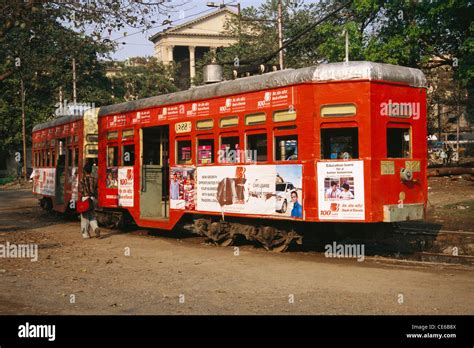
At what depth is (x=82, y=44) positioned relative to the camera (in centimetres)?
1659

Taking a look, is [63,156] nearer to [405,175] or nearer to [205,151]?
[205,151]

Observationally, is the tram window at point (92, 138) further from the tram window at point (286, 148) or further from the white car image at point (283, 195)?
the white car image at point (283, 195)

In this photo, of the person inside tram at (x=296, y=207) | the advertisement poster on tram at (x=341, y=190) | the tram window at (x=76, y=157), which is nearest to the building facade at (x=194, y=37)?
the tram window at (x=76, y=157)

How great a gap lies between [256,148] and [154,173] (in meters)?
4.81

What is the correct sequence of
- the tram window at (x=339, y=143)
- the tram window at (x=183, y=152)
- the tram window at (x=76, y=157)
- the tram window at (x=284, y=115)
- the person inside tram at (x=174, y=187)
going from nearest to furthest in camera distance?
the tram window at (x=339, y=143), the tram window at (x=284, y=115), the tram window at (x=183, y=152), the person inside tram at (x=174, y=187), the tram window at (x=76, y=157)

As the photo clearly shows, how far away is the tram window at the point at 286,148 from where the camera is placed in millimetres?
12008

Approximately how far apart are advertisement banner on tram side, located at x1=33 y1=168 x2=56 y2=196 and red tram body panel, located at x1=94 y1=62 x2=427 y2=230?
983 cm

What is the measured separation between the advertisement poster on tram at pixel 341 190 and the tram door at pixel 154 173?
6.28 meters

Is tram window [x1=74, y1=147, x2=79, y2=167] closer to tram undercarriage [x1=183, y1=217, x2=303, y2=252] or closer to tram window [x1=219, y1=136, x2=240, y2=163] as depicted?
tram undercarriage [x1=183, y1=217, x2=303, y2=252]

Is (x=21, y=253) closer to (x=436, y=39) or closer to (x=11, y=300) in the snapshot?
(x=11, y=300)

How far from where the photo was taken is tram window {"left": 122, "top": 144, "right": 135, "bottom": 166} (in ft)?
56.2

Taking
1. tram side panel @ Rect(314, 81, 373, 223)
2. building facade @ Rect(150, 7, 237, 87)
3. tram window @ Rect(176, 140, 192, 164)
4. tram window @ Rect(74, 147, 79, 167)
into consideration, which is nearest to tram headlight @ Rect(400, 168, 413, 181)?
tram side panel @ Rect(314, 81, 373, 223)
